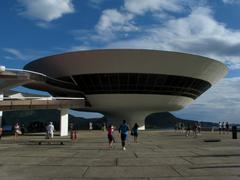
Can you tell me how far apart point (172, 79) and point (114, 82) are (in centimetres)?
929

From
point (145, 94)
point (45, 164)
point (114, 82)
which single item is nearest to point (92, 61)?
point (114, 82)

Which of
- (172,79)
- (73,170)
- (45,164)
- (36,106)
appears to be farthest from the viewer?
(172,79)

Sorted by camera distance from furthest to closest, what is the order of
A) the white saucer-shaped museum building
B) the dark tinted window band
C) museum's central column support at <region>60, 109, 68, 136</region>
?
1. the dark tinted window band
2. the white saucer-shaped museum building
3. museum's central column support at <region>60, 109, 68, 136</region>

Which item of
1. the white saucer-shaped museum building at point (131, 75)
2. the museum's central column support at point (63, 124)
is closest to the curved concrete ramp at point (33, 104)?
the museum's central column support at point (63, 124)

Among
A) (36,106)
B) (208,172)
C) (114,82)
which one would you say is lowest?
(208,172)

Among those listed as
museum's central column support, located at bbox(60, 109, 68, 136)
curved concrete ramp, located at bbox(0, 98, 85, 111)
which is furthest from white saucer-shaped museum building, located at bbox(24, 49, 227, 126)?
museum's central column support, located at bbox(60, 109, 68, 136)

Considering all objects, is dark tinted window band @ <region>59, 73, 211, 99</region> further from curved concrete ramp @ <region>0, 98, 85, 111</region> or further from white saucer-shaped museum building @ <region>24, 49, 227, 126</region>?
curved concrete ramp @ <region>0, 98, 85, 111</region>

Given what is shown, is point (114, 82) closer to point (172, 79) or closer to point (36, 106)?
point (172, 79)

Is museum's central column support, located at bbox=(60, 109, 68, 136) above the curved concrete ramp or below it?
below

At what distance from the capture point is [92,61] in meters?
58.2

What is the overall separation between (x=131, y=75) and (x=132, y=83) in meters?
2.15

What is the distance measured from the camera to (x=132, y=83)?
6128 centimetres

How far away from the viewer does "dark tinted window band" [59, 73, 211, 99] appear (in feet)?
197

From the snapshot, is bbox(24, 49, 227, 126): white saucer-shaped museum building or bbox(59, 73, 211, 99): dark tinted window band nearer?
bbox(24, 49, 227, 126): white saucer-shaped museum building
